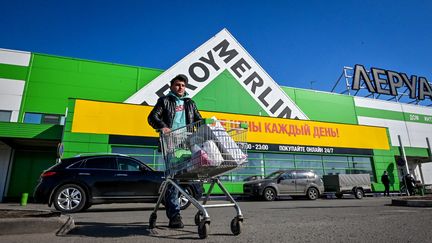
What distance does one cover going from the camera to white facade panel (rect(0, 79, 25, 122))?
18125 millimetres

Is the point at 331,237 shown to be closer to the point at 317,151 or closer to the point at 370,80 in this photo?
the point at 317,151

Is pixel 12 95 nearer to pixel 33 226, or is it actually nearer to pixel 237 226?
pixel 33 226

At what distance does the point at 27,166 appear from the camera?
18.4m

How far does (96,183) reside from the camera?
7.64 meters

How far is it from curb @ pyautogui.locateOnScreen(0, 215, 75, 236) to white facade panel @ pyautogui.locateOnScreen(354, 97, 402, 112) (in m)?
30.5

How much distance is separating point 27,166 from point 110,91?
7.38 m

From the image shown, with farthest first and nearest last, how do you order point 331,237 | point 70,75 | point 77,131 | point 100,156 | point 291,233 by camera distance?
point 70,75 → point 77,131 → point 100,156 → point 291,233 → point 331,237

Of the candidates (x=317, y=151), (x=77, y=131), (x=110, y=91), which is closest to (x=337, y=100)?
(x=317, y=151)

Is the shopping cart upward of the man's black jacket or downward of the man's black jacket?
downward

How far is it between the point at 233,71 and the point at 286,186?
36.6 ft

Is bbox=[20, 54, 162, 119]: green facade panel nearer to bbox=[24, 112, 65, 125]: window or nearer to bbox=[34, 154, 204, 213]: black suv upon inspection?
bbox=[24, 112, 65, 125]: window

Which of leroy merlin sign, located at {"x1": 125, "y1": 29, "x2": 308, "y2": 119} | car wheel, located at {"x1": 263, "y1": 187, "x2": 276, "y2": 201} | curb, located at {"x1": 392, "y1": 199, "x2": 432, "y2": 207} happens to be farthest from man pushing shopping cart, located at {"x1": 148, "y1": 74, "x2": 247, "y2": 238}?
leroy merlin sign, located at {"x1": 125, "y1": 29, "x2": 308, "y2": 119}

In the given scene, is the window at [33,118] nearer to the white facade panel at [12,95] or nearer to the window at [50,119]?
the window at [50,119]

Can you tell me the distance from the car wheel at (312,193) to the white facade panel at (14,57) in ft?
66.9
